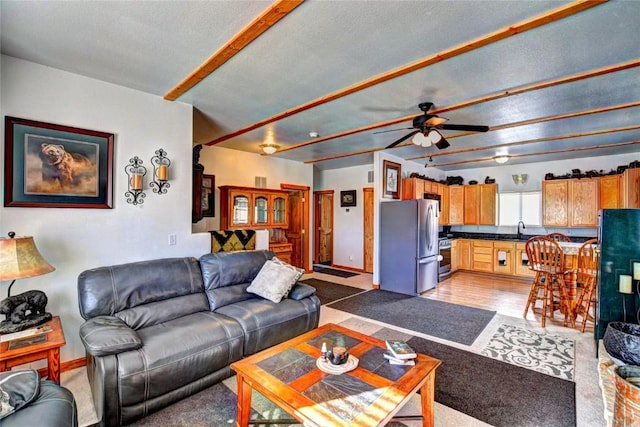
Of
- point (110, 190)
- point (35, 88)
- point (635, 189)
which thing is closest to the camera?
point (35, 88)

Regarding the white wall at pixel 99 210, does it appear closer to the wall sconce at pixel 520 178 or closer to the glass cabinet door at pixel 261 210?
the glass cabinet door at pixel 261 210

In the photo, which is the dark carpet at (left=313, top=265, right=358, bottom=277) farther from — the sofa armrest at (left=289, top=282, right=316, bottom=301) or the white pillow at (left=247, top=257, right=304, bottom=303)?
the white pillow at (left=247, top=257, right=304, bottom=303)

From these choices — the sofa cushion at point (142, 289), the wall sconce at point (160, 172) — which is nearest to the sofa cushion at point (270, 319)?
the sofa cushion at point (142, 289)

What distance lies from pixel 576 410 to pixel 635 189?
4.97 m

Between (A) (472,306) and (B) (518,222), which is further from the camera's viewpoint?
(B) (518,222)

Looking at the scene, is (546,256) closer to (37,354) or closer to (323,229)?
(323,229)

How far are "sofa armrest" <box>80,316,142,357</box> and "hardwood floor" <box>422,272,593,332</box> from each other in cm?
441

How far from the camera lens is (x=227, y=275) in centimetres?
320

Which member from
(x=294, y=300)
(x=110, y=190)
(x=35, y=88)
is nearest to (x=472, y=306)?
(x=294, y=300)

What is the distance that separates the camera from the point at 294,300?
3.18 m

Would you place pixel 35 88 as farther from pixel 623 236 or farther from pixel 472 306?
pixel 472 306

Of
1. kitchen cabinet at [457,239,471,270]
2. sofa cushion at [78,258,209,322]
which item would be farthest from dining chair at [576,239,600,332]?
sofa cushion at [78,258,209,322]

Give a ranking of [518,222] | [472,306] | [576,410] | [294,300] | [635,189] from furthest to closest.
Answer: [518,222], [635,189], [472,306], [294,300], [576,410]

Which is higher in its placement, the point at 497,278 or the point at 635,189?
the point at 635,189
